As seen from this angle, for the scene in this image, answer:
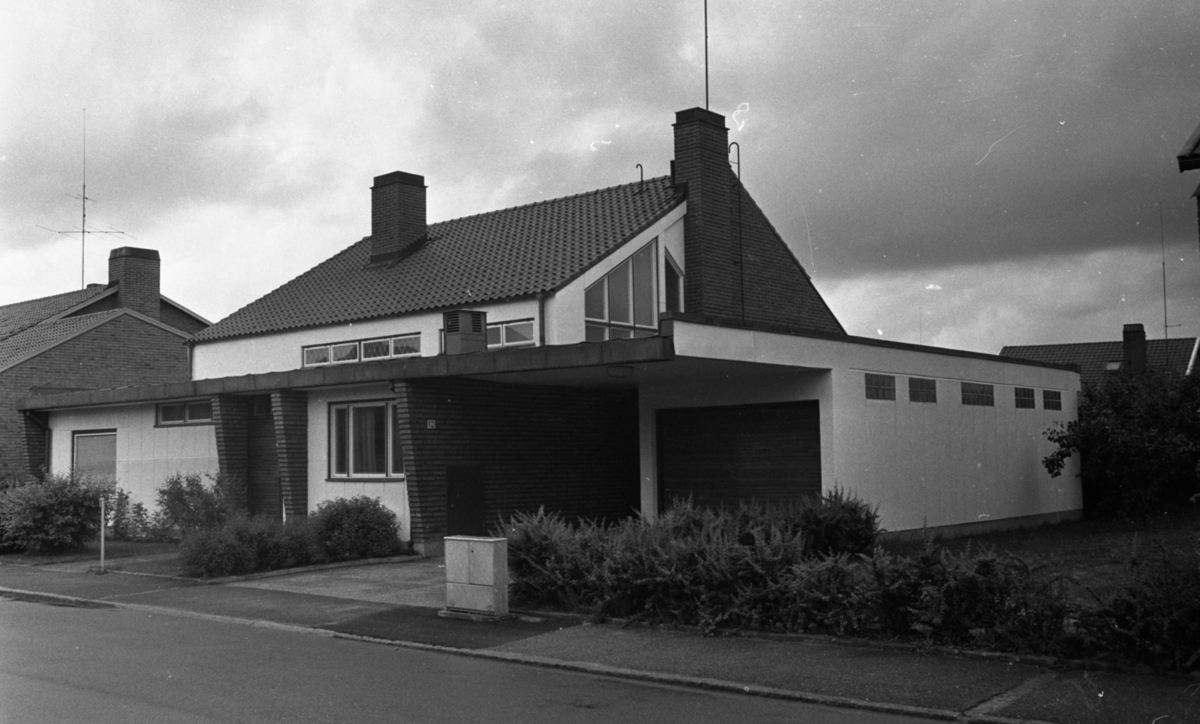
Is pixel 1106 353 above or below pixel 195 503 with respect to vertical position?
above

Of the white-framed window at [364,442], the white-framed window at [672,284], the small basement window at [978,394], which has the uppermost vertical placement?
the white-framed window at [672,284]

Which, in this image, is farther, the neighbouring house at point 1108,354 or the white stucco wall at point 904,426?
the neighbouring house at point 1108,354

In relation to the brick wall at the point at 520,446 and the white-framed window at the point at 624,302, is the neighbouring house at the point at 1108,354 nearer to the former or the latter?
the white-framed window at the point at 624,302

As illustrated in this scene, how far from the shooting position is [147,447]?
1043 inches

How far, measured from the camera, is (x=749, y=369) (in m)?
18.9

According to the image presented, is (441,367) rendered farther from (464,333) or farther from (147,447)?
(147,447)

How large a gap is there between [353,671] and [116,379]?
2906 centimetres

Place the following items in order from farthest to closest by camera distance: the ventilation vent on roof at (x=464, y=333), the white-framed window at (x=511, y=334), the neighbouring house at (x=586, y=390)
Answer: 1. the white-framed window at (x=511, y=334)
2. the ventilation vent on roof at (x=464, y=333)
3. the neighbouring house at (x=586, y=390)

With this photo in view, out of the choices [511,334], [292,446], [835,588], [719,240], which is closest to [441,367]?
[511,334]

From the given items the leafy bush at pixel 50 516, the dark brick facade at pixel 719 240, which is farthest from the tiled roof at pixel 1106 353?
the leafy bush at pixel 50 516

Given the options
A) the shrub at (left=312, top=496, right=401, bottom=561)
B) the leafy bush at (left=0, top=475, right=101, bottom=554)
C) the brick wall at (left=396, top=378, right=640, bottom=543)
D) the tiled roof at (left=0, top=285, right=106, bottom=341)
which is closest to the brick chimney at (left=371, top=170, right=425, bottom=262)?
the brick wall at (left=396, top=378, right=640, bottom=543)

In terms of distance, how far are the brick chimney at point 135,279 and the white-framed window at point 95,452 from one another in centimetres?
1229

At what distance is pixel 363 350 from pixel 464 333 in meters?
5.86

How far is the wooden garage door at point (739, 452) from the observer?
1970cm
